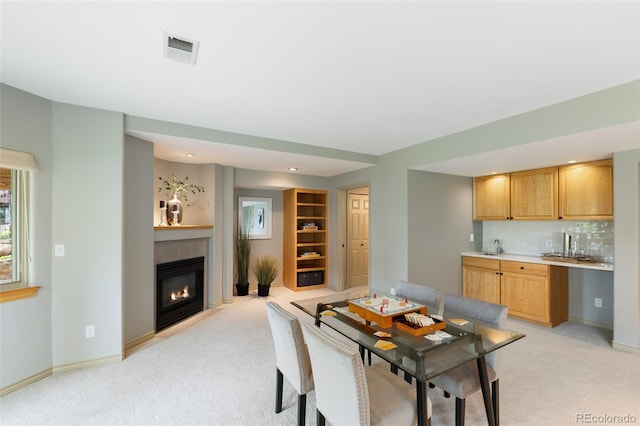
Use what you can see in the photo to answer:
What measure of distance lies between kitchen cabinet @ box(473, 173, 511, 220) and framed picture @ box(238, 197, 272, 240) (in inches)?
153

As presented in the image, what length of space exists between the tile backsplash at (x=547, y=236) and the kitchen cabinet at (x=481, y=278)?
627 millimetres

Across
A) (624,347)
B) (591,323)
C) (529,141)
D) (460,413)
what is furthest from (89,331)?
(591,323)

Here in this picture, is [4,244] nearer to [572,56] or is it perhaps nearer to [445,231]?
[572,56]

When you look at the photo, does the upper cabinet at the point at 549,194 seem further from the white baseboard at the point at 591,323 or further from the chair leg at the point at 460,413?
the chair leg at the point at 460,413

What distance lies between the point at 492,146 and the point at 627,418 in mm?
2473

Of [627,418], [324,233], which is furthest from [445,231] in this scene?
[627,418]

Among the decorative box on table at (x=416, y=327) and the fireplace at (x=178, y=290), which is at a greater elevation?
the decorative box on table at (x=416, y=327)

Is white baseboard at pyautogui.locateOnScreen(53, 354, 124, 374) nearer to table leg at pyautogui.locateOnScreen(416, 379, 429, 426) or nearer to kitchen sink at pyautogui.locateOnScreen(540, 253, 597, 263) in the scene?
table leg at pyautogui.locateOnScreen(416, 379, 429, 426)

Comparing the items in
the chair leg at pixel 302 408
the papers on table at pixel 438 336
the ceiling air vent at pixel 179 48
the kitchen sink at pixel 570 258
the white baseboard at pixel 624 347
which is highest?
the ceiling air vent at pixel 179 48

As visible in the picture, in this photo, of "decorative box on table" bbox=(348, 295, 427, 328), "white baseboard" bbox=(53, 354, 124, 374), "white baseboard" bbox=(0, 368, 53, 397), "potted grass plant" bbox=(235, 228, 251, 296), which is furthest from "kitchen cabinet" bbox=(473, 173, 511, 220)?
"white baseboard" bbox=(0, 368, 53, 397)

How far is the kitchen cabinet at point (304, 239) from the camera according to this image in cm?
575

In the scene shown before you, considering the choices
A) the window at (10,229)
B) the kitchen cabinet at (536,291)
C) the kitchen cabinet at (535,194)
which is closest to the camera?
the window at (10,229)

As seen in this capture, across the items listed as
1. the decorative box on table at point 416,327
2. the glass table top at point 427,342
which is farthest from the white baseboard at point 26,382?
the decorative box on table at point 416,327

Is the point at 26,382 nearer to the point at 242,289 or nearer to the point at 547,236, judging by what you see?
the point at 242,289
